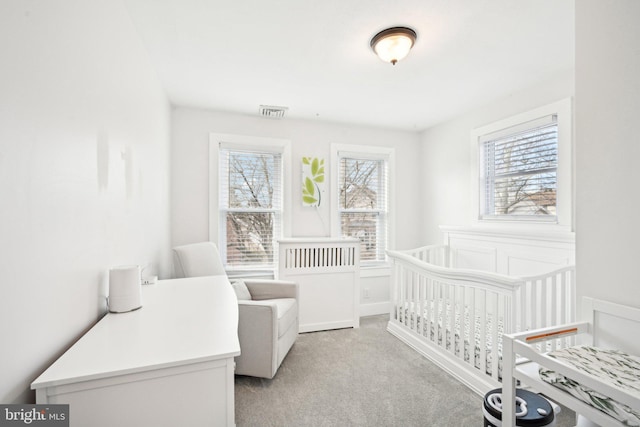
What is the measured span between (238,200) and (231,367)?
2.72m

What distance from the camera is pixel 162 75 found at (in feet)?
8.49

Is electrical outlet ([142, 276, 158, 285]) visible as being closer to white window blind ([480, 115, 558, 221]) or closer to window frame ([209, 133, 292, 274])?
window frame ([209, 133, 292, 274])

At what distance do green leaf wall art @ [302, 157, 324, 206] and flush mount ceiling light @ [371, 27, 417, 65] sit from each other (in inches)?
71.2

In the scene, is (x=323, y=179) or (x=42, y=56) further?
(x=323, y=179)

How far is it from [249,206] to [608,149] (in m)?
3.12

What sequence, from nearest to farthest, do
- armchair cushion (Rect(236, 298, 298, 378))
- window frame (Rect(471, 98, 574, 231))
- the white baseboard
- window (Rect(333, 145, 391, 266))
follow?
1. armchair cushion (Rect(236, 298, 298, 378))
2. window frame (Rect(471, 98, 574, 231))
3. the white baseboard
4. window (Rect(333, 145, 391, 266))

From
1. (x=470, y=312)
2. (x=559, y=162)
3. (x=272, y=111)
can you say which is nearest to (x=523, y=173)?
(x=559, y=162)

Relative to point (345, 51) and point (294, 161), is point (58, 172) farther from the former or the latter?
point (294, 161)

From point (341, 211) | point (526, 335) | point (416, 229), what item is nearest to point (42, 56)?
point (526, 335)

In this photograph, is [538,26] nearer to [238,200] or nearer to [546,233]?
[546,233]

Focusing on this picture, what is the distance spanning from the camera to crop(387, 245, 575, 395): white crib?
2.01 metres

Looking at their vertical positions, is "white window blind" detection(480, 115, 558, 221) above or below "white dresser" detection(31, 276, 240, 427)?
above

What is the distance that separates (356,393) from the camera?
6.84ft

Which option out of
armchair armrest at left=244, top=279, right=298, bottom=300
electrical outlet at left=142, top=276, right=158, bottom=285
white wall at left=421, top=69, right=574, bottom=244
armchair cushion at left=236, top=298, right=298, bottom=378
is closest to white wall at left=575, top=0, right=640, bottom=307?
white wall at left=421, top=69, right=574, bottom=244
